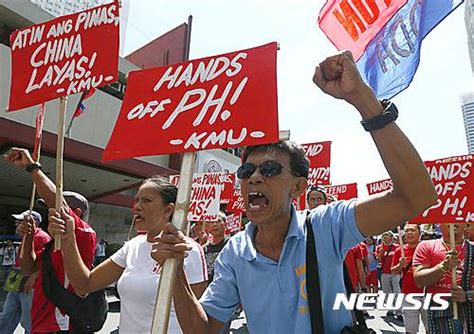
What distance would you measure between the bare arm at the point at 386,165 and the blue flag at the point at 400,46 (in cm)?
158

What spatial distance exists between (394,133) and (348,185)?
757 cm

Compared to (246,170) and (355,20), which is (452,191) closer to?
(355,20)

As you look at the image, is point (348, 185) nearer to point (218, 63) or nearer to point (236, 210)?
point (236, 210)

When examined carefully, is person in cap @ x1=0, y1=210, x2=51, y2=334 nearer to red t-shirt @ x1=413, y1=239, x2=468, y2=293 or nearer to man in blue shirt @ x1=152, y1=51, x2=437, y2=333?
man in blue shirt @ x1=152, y1=51, x2=437, y2=333

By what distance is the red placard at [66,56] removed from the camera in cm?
290

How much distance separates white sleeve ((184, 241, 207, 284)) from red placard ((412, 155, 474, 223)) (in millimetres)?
2129

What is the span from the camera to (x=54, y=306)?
2877 millimetres

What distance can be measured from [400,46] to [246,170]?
6.26 feet

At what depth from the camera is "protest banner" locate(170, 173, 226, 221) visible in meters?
6.57

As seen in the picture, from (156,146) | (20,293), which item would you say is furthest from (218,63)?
(20,293)

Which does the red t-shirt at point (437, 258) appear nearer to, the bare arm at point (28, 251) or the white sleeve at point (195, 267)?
the white sleeve at point (195, 267)

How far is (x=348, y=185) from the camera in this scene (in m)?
8.71

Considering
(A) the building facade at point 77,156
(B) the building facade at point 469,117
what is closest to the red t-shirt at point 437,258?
→ (A) the building facade at point 77,156

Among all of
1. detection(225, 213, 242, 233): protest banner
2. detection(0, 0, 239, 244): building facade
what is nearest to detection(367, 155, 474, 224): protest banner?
detection(225, 213, 242, 233): protest banner
